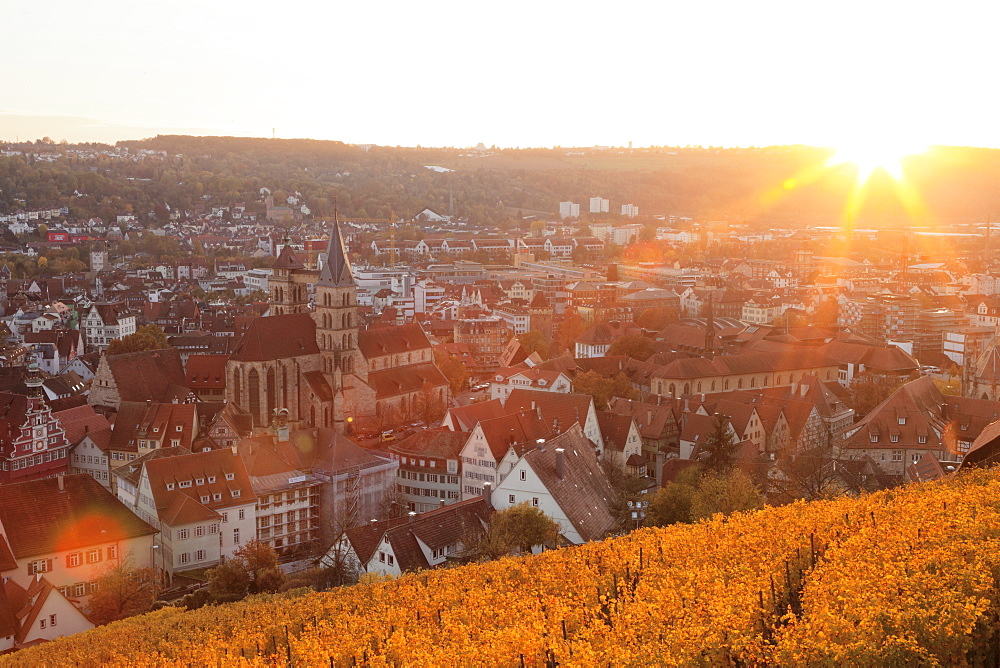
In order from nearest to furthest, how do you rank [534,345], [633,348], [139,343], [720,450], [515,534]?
[515,534]
[720,450]
[139,343]
[633,348]
[534,345]

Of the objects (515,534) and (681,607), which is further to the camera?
(515,534)

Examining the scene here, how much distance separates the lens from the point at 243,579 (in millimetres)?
35281

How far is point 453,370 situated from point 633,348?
1394 centimetres

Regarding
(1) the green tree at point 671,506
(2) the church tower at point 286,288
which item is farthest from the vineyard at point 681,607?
(2) the church tower at point 286,288

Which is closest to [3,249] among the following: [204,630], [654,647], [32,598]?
[32,598]

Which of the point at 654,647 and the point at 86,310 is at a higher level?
the point at 654,647

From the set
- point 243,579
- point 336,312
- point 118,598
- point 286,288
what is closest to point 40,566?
point 118,598

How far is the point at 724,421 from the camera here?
46906mm

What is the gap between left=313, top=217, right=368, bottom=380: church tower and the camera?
191 feet

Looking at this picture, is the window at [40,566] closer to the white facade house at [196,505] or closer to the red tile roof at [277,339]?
the white facade house at [196,505]

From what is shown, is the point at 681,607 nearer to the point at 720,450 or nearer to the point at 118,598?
the point at 118,598

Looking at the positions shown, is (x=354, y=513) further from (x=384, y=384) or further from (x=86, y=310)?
(x=86, y=310)

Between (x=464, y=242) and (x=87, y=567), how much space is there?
134504 millimetres

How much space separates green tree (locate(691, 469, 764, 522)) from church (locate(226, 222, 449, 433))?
2571 centimetres
